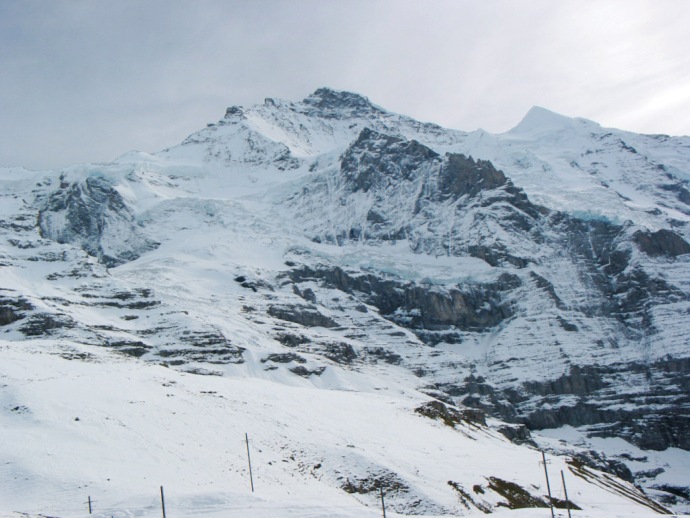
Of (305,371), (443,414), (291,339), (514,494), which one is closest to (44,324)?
(305,371)

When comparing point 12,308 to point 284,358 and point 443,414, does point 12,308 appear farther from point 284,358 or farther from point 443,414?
point 443,414

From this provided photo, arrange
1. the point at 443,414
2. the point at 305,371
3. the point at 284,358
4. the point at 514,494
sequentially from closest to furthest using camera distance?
1. the point at 514,494
2. the point at 443,414
3. the point at 305,371
4. the point at 284,358

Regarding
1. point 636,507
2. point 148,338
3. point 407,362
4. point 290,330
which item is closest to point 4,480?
point 636,507

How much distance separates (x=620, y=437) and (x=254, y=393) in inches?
4998

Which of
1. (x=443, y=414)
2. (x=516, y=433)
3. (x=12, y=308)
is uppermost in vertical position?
(x=12, y=308)

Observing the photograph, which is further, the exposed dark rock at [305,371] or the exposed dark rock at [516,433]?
the exposed dark rock at [305,371]

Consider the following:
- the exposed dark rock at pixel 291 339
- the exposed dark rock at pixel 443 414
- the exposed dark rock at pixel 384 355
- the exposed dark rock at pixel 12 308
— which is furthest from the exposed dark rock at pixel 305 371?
the exposed dark rock at pixel 12 308

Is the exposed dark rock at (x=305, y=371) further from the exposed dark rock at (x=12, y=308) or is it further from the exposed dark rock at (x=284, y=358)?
the exposed dark rock at (x=12, y=308)

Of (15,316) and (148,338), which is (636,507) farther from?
(15,316)

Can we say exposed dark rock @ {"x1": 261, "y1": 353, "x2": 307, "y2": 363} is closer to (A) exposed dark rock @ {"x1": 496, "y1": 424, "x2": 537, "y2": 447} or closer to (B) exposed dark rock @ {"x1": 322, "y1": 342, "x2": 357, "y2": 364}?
(B) exposed dark rock @ {"x1": 322, "y1": 342, "x2": 357, "y2": 364}

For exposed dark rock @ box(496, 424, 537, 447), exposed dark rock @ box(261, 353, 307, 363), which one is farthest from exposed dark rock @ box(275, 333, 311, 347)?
exposed dark rock @ box(496, 424, 537, 447)

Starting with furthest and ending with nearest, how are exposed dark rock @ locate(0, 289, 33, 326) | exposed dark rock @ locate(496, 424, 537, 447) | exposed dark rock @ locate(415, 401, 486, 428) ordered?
exposed dark rock @ locate(0, 289, 33, 326)
exposed dark rock @ locate(496, 424, 537, 447)
exposed dark rock @ locate(415, 401, 486, 428)

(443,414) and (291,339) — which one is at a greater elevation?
(291,339)

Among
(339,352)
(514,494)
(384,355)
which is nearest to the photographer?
(514,494)
